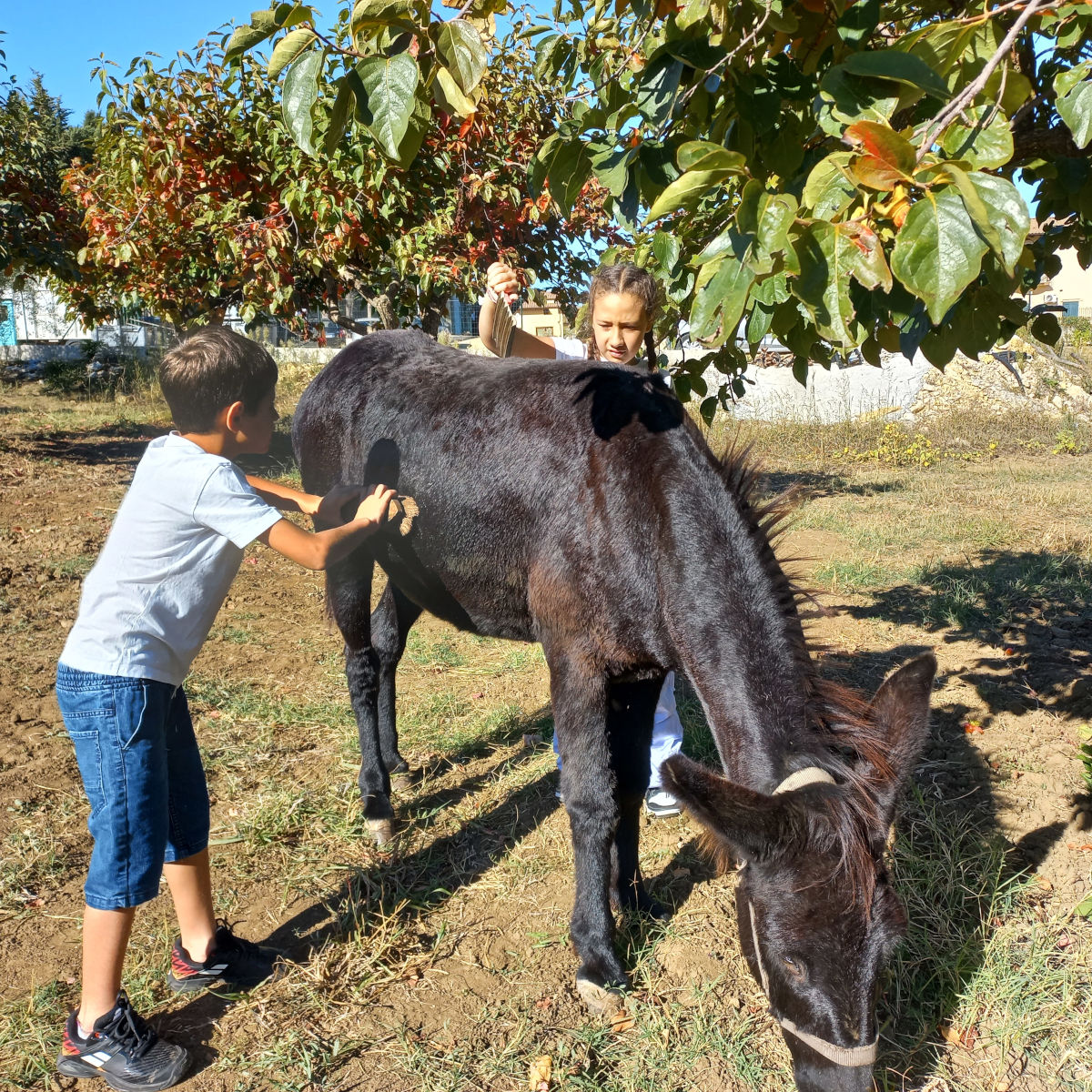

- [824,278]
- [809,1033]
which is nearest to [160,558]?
[824,278]

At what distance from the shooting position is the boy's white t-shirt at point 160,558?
232cm

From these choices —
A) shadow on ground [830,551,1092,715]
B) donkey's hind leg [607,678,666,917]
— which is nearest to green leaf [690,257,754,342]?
donkey's hind leg [607,678,666,917]

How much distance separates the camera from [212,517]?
2.32m

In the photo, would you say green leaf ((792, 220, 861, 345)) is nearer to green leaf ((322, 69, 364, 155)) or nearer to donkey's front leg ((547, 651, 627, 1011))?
green leaf ((322, 69, 364, 155))

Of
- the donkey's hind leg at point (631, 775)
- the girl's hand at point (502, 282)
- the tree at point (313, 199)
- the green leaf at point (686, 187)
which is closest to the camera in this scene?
the green leaf at point (686, 187)

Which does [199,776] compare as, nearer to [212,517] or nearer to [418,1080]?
[212,517]

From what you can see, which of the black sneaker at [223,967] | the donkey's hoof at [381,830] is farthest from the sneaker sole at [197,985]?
the donkey's hoof at [381,830]

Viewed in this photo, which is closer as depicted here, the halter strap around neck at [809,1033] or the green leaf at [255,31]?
the green leaf at [255,31]

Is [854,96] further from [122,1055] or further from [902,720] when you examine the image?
[122,1055]

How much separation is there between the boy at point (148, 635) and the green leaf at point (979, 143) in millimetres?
1750

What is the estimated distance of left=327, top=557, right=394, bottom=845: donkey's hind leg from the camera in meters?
3.71

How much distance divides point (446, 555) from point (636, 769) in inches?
43.7

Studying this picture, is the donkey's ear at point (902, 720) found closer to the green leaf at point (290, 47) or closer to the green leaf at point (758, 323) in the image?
the green leaf at point (758, 323)

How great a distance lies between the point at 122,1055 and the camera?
2.28m
